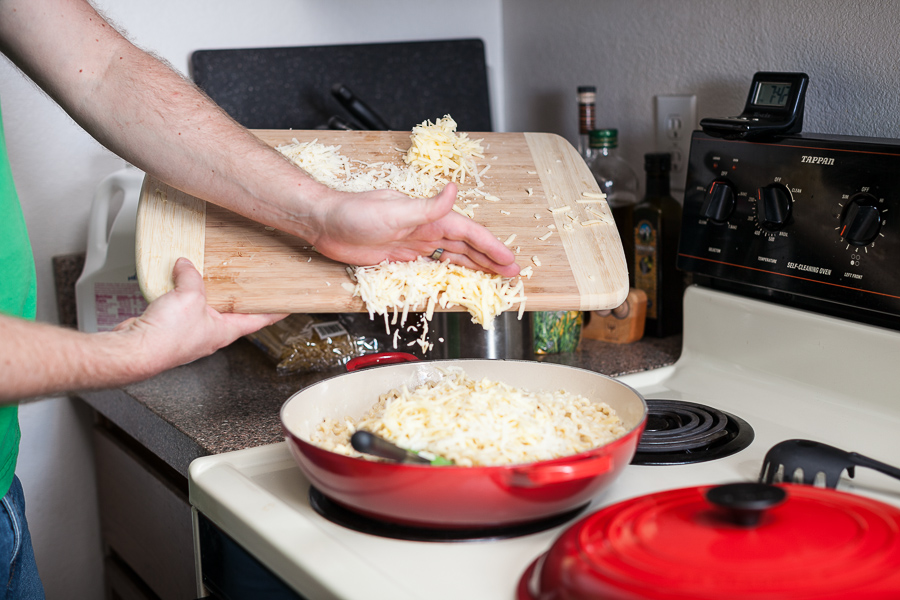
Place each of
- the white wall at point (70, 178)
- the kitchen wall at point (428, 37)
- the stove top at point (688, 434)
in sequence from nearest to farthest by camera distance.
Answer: the stove top at point (688, 434), the kitchen wall at point (428, 37), the white wall at point (70, 178)

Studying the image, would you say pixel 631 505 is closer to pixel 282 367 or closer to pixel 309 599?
pixel 309 599

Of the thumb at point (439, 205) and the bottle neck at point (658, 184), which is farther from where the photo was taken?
the bottle neck at point (658, 184)

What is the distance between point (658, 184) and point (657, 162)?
0.04 m

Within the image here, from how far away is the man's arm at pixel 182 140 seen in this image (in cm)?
91

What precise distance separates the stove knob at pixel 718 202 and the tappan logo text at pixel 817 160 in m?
0.12

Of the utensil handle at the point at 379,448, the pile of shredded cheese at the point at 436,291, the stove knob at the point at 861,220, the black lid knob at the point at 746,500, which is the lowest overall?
the black lid knob at the point at 746,500

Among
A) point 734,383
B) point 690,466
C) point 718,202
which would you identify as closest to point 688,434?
point 690,466

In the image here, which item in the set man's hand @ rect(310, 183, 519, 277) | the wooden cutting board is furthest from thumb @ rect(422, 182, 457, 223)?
the wooden cutting board

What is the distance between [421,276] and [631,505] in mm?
391

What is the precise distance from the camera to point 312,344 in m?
1.29

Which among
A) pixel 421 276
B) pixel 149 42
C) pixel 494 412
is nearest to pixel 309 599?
pixel 494 412

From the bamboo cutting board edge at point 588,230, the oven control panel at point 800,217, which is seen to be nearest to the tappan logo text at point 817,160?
the oven control panel at point 800,217

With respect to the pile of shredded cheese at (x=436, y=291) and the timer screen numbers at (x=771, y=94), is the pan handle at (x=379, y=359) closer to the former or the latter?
the pile of shredded cheese at (x=436, y=291)

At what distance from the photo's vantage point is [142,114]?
3.07ft
